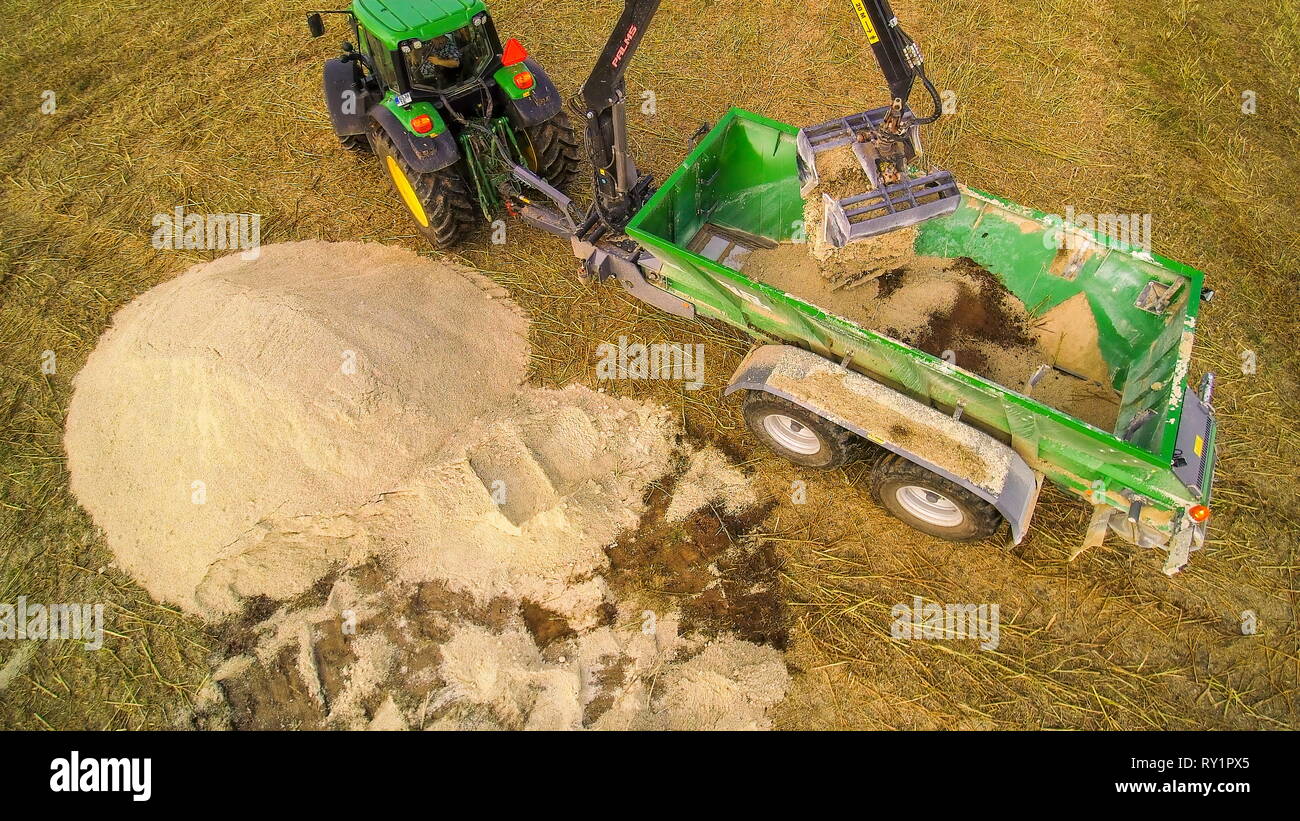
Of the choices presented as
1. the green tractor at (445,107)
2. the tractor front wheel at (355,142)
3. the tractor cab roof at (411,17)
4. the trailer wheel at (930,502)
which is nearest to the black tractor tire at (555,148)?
the green tractor at (445,107)

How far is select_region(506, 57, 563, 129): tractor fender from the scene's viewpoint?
243 inches

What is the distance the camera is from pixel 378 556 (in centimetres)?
503

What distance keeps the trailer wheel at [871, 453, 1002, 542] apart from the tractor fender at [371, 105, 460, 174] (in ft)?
13.0

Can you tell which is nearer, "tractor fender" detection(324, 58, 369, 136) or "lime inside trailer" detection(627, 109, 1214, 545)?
"lime inside trailer" detection(627, 109, 1214, 545)

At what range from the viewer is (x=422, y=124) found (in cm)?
586

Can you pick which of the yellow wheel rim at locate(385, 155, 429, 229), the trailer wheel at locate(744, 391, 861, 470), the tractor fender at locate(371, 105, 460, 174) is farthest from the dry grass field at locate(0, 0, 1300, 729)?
the tractor fender at locate(371, 105, 460, 174)

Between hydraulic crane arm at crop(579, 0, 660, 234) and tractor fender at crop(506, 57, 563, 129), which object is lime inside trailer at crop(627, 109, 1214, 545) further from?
tractor fender at crop(506, 57, 563, 129)

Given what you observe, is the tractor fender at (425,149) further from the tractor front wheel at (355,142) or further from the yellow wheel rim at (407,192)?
the tractor front wheel at (355,142)

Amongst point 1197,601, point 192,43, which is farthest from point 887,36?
point 192,43

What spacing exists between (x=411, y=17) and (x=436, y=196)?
130 cm

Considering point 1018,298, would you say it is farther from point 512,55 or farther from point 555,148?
point 512,55

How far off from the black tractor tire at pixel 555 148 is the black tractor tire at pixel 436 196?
2.22ft

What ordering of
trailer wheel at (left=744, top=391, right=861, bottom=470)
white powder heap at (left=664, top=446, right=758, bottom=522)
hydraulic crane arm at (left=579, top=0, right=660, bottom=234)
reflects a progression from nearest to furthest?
hydraulic crane arm at (left=579, top=0, right=660, bottom=234) → trailer wheel at (left=744, top=391, right=861, bottom=470) → white powder heap at (left=664, top=446, right=758, bottom=522)

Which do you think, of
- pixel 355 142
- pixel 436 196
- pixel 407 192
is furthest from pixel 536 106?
pixel 355 142
